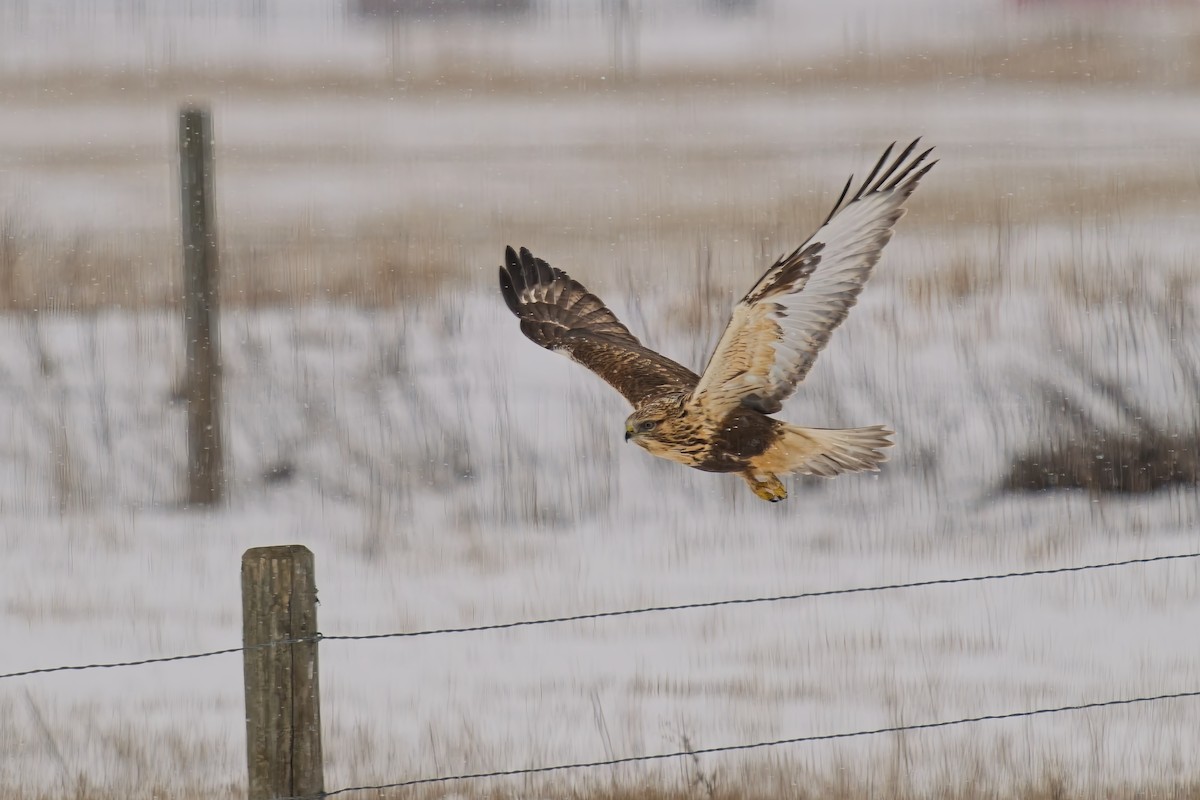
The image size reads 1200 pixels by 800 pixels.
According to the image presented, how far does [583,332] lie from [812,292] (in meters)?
1.63

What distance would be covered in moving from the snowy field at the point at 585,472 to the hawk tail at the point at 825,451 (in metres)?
0.82

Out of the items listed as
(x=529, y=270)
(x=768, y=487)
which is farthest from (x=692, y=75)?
(x=768, y=487)

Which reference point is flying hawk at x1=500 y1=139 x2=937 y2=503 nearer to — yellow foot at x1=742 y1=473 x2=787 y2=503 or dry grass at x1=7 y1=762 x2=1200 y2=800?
yellow foot at x1=742 y1=473 x2=787 y2=503

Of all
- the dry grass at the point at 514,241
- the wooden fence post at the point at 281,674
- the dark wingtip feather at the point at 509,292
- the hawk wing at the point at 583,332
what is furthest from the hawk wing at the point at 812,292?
the dry grass at the point at 514,241

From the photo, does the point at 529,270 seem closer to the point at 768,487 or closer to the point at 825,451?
the point at 768,487

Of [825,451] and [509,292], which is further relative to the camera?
[509,292]

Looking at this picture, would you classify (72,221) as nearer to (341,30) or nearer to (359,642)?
(359,642)

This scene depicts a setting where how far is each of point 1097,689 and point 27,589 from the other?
13.8ft

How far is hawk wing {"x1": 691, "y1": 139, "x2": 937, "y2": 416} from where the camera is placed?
4.55 m

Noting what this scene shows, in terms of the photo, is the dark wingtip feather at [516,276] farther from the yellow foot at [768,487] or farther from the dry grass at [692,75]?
the dry grass at [692,75]

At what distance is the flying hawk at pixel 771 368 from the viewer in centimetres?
457

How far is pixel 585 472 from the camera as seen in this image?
28.9 ft

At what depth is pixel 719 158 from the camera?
54.5 ft

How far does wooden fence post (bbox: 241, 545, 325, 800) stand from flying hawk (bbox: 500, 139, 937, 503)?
1.25 meters
